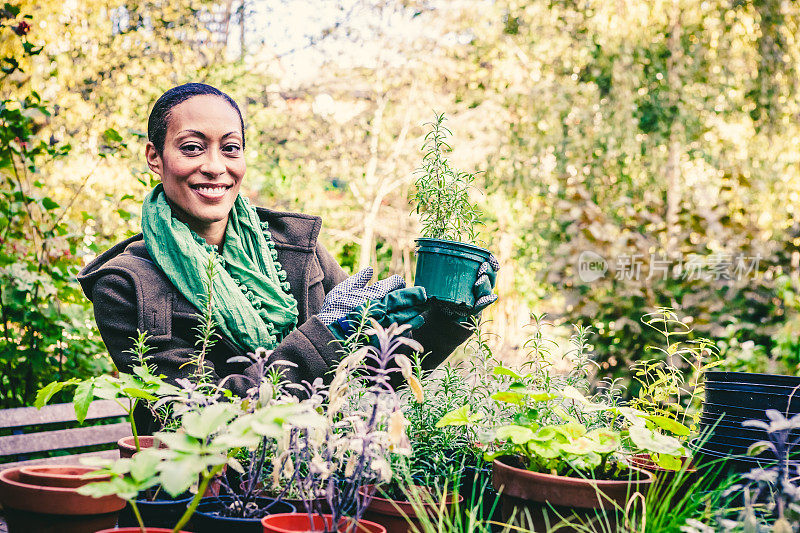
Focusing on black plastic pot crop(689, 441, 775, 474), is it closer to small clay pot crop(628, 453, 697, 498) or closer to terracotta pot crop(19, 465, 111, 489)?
small clay pot crop(628, 453, 697, 498)

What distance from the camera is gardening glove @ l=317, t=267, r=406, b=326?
71.9 inches

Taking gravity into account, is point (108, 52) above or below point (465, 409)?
above

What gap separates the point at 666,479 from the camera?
→ 3.69ft

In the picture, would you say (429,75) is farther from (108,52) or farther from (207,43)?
(108,52)

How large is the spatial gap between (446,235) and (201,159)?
0.75 metres

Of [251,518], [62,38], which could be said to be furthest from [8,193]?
[62,38]

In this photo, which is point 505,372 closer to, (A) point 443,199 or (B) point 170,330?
(A) point 443,199

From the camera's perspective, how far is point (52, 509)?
91 centimetres

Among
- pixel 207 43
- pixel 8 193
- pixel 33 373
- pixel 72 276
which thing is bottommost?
pixel 33 373

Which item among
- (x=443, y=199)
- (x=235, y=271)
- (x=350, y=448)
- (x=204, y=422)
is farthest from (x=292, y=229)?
(x=204, y=422)

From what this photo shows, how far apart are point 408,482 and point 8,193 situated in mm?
2549

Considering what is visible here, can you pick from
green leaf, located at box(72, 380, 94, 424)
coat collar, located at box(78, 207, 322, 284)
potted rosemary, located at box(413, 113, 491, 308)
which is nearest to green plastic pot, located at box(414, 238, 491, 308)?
potted rosemary, located at box(413, 113, 491, 308)

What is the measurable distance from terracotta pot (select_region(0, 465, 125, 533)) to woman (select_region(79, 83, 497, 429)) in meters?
0.70

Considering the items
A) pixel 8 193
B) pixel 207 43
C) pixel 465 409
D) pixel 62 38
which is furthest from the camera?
pixel 207 43
